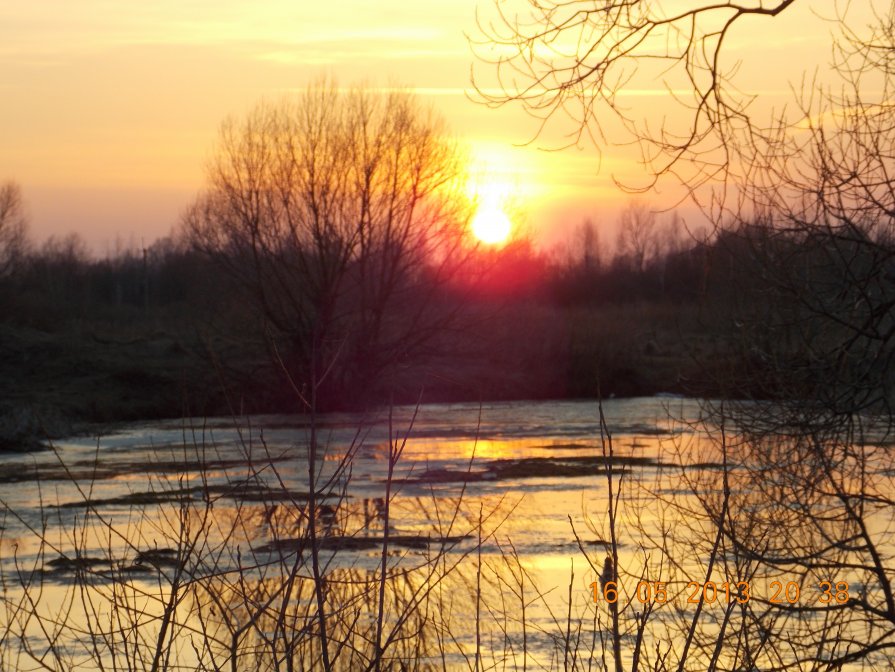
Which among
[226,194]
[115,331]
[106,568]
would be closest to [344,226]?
[226,194]

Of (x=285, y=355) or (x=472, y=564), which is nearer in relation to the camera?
(x=472, y=564)

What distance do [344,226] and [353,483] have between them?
14.0 metres

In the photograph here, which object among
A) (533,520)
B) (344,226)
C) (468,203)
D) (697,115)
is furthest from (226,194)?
(697,115)

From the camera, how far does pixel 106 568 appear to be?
1023 centimetres

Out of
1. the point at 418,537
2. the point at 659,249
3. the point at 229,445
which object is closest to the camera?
the point at 418,537

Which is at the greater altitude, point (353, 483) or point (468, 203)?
point (468, 203)

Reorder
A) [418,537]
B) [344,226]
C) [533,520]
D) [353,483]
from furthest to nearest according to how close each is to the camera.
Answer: [344,226] < [353,483] < [533,520] < [418,537]

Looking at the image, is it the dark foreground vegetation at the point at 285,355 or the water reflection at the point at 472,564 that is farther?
the dark foreground vegetation at the point at 285,355

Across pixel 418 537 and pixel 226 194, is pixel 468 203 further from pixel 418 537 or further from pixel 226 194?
pixel 418 537

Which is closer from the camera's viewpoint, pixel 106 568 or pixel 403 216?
pixel 106 568

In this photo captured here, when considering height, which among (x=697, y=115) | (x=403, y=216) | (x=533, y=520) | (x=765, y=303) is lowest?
(x=533, y=520)

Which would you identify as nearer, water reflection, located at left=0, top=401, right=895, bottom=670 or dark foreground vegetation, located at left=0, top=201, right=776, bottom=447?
water reflection, located at left=0, top=401, right=895, bottom=670

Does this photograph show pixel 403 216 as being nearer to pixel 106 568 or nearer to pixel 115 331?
pixel 115 331

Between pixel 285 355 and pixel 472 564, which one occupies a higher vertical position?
pixel 285 355
